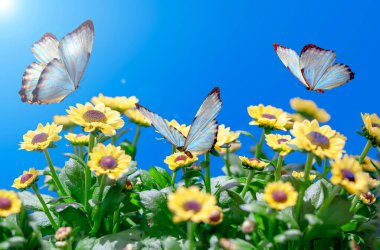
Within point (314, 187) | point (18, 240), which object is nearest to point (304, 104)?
point (314, 187)

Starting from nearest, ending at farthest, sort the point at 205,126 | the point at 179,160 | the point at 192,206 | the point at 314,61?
the point at 192,206
the point at 205,126
the point at 179,160
the point at 314,61

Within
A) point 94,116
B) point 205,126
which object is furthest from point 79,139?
point 205,126

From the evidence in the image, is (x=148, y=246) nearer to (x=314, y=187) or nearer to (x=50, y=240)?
(x=50, y=240)

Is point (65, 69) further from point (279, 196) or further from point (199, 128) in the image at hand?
point (279, 196)

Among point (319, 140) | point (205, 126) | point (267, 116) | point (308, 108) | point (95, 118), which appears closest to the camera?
point (319, 140)

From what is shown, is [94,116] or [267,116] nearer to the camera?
[94,116]

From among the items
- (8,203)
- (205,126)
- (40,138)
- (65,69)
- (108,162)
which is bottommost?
(8,203)

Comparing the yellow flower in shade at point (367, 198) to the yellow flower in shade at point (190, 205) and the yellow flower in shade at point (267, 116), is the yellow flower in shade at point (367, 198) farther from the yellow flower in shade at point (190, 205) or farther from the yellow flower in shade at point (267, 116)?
the yellow flower in shade at point (190, 205)
